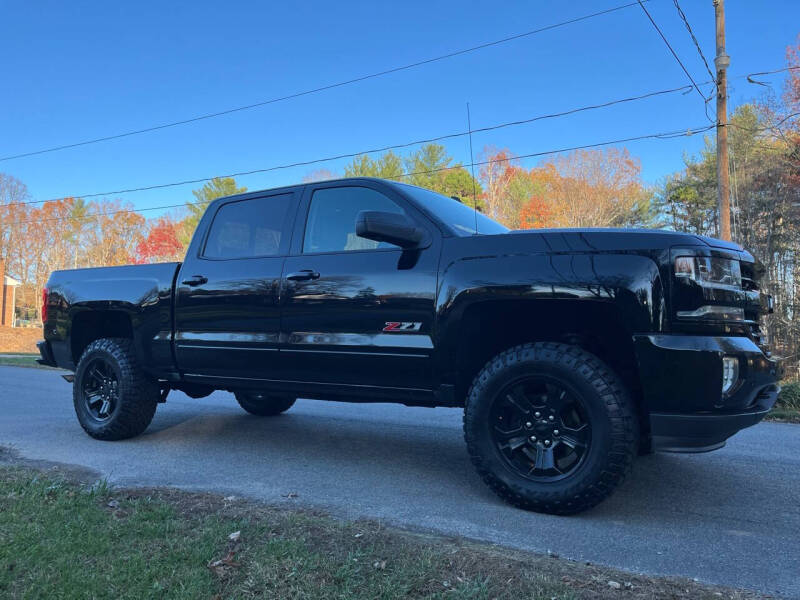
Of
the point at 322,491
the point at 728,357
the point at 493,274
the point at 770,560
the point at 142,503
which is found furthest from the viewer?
the point at 322,491

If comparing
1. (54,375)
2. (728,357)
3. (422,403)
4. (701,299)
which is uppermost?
(701,299)

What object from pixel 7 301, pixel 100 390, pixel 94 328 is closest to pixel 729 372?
pixel 100 390

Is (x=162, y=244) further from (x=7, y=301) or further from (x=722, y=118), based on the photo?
(x=722, y=118)

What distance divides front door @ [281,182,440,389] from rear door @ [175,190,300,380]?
163 mm

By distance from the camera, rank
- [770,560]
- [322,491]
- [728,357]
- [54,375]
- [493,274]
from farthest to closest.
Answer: [54,375]
[322,491]
[493,274]
[728,357]
[770,560]

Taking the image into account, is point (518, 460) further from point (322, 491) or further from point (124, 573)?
point (124, 573)

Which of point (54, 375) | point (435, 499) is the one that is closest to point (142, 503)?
point (435, 499)

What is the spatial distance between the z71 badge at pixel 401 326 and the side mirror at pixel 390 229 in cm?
48

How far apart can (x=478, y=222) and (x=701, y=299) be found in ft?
5.59

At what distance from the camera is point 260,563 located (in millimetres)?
2268

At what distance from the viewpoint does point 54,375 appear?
11453 mm

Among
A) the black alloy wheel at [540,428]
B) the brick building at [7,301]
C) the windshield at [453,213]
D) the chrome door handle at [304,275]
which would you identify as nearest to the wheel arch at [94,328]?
the chrome door handle at [304,275]

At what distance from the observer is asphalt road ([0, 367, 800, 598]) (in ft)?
8.63

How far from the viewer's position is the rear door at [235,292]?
4121mm
